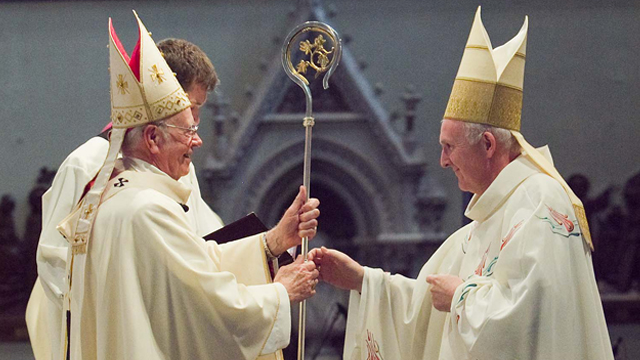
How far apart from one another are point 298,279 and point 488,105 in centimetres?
90

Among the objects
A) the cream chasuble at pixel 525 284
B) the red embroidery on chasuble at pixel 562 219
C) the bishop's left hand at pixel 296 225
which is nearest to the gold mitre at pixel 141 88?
the bishop's left hand at pixel 296 225

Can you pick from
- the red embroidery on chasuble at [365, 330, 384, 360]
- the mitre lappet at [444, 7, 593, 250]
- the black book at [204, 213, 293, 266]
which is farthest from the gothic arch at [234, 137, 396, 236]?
the mitre lappet at [444, 7, 593, 250]

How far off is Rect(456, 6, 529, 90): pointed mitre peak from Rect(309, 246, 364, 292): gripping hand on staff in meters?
0.85

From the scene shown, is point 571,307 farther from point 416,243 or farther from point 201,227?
point 416,243

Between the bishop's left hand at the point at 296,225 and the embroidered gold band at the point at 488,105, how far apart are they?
1.98 ft

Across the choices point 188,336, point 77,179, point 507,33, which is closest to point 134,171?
point 188,336

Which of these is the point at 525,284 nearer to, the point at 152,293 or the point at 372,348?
the point at 372,348

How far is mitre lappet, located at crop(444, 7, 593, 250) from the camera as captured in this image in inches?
124

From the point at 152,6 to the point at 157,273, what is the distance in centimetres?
596

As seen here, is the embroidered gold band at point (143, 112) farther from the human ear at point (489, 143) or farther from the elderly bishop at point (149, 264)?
the human ear at point (489, 143)

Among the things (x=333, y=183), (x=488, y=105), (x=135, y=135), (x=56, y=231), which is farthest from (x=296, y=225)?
(x=333, y=183)

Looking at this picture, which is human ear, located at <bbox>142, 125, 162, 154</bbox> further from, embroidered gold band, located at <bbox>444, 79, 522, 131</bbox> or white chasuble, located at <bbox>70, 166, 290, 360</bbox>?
embroidered gold band, located at <bbox>444, 79, 522, 131</bbox>

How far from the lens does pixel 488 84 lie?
3197mm

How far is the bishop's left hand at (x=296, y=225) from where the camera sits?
3201 millimetres
